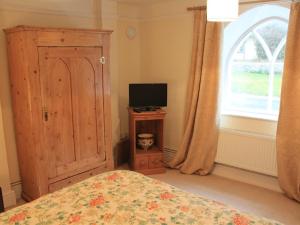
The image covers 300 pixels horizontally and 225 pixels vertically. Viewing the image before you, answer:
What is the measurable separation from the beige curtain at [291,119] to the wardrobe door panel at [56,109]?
2255 mm

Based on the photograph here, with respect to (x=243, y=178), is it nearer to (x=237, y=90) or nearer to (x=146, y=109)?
(x=237, y=90)

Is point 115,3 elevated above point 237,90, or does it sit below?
above

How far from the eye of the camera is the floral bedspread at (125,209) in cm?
166

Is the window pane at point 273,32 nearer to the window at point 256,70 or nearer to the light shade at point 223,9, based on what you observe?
the window at point 256,70

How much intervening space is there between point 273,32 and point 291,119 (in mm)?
1139

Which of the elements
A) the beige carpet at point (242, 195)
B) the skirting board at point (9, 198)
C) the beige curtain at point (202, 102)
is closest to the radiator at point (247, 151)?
the beige curtain at point (202, 102)

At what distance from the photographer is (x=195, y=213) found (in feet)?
5.67

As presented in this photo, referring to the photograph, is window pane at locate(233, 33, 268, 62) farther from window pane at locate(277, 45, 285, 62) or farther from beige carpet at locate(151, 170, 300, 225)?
beige carpet at locate(151, 170, 300, 225)

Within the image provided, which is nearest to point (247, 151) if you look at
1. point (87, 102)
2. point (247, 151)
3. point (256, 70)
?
point (247, 151)

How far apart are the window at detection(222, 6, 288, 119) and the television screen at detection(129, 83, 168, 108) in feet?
2.69

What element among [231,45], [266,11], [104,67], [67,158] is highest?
[266,11]

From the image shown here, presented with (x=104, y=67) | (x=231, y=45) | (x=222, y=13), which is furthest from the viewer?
(x=231, y=45)

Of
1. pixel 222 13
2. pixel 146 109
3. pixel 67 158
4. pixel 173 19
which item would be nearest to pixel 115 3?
pixel 173 19

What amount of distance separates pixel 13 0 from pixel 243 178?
3.32 meters
